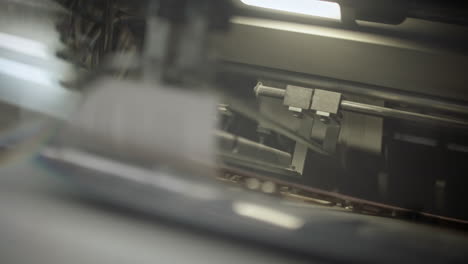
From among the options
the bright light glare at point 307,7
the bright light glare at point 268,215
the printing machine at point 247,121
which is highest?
the bright light glare at point 307,7

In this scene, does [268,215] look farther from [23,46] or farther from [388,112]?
[23,46]

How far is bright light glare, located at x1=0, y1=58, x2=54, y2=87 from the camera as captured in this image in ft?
3.18

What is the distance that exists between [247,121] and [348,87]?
0.24 meters

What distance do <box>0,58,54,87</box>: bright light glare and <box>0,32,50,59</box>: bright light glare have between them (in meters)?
0.03

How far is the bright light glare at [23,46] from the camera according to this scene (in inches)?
39.1

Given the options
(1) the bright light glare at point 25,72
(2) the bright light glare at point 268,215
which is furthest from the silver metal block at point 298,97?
(1) the bright light glare at point 25,72

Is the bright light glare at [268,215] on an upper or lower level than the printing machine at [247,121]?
lower

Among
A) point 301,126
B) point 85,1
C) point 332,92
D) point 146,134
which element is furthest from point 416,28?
point 85,1

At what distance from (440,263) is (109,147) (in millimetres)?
581

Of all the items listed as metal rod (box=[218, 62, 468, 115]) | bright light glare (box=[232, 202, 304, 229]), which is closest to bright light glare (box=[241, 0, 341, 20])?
metal rod (box=[218, 62, 468, 115])

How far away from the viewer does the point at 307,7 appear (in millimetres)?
951

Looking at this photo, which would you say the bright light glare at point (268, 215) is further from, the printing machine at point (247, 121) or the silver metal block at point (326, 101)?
the silver metal block at point (326, 101)

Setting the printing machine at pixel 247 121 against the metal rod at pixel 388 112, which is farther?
the metal rod at pixel 388 112

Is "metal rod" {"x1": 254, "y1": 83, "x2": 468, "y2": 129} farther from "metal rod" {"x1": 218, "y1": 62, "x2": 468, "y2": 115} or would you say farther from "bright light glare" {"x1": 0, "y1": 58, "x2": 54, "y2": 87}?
"bright light glare" {"x1": 0, "y1": 58, "x2": 54, "y2": 87}
